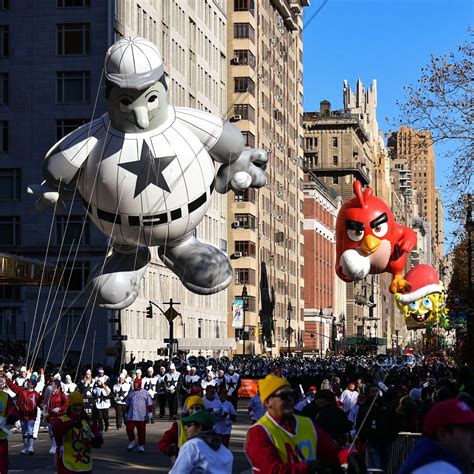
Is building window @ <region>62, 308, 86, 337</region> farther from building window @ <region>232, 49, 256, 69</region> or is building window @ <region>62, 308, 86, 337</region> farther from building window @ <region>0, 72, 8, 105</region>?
building window @ <region>232, 49, 256, 69</region>

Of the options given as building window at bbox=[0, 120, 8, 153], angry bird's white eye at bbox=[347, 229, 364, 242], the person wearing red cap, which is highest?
building window at bbox=[0, 120, 8, 153]

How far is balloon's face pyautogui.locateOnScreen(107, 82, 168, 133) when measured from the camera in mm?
15727

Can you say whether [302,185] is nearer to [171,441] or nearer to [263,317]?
[263,317]

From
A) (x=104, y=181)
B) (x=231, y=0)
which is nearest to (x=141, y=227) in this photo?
(x=104, y=181)

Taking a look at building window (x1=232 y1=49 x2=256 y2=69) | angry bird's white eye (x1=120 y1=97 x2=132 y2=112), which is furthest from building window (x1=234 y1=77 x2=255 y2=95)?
angry bird's white eye (x1=120 y1=97 x2=132 y2=112)

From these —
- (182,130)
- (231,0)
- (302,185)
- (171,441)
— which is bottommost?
(171,441)

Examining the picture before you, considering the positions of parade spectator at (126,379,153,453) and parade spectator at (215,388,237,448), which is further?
parade spectator at (126,379,153,453)

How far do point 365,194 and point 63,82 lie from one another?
31.9 metres

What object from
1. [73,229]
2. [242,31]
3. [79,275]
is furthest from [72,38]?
[242,31]

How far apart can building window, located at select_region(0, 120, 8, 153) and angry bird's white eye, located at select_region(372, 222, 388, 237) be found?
33.5 meters

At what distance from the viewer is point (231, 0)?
96.6 metres

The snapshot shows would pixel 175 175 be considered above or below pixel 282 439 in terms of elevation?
above

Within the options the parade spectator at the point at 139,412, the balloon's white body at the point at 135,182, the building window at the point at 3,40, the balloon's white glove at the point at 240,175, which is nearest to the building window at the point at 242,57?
the building window at the point at 3,40

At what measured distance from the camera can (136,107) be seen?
15.8m
